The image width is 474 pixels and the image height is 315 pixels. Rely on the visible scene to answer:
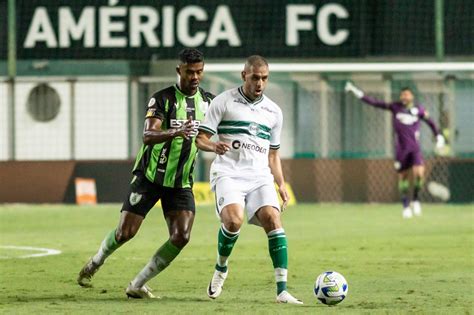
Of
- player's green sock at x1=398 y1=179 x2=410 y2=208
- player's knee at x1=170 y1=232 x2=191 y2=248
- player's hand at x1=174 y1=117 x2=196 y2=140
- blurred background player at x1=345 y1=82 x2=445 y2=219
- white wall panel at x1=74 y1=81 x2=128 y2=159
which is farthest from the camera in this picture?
white wall panel at x1=74 y1=81 x2=128 y2=159

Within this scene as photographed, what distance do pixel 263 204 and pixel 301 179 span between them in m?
18.2

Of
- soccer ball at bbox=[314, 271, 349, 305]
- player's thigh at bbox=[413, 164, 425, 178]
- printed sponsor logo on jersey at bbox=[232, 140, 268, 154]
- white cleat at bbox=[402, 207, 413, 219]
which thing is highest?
printed sponsor logo on jersey at bbox=[232, 140, 268, 154]

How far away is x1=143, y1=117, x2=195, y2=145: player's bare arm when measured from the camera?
420 inches

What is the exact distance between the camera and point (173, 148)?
11.4m

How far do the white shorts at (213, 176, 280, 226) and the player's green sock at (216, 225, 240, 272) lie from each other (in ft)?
0.64

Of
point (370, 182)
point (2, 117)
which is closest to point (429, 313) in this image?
point (370, 182)

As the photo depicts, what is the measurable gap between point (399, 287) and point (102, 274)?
10.9 ft

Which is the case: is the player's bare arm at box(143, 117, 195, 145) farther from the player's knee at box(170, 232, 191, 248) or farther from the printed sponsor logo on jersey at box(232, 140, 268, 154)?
the player's knee at box(170, 232, 191, 248)

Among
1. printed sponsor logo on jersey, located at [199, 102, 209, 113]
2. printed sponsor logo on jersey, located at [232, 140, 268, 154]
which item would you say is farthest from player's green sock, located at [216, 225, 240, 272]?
printed sponsor logo on jersey, located at [199, 102, 209, 113]

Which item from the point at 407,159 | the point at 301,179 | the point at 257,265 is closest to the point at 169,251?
the point at 257,265

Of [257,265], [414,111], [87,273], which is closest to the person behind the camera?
[87,273]

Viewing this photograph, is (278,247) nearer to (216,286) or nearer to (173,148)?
(216,286)

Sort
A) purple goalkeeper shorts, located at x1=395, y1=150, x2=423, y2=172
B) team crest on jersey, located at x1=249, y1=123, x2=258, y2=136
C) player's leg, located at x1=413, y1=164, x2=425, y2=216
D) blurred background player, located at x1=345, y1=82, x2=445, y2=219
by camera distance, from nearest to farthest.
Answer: team crest on jersey, located at x1=249, y1=123, x2=258, y2=136 → player's leg, located at x1=413, y1=164, x2=425, y2=216 → blurred background player, located at x1=345, y1=82, x2=445, y2=219 → purple goalkeeper shorts, located at x1=395, y1=150, x2=423, y2=172

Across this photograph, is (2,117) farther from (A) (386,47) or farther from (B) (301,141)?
(A) (386,47)
